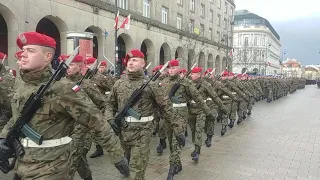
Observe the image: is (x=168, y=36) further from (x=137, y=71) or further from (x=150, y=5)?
(x=137, y=71)

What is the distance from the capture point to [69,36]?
1290 cm

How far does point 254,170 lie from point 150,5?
2335cm

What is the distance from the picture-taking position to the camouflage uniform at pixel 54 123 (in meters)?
2.77

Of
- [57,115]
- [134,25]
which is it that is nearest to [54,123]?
Result: [57,115]

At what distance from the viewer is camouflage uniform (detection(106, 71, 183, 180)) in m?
4.35

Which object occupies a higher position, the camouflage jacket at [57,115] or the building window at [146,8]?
the building window at [146,8]

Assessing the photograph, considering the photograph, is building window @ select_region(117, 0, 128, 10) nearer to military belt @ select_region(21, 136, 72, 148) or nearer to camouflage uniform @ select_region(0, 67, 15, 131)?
camouflage uniform @ select_region(0, 67, 15, 131)

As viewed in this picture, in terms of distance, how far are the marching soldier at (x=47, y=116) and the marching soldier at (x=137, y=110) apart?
4.76 feet

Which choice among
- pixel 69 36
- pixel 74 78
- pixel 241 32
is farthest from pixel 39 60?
pixel 241 32

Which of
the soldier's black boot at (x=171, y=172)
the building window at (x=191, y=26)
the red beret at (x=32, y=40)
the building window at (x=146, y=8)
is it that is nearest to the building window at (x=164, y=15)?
the building window at (x=146, y=8)

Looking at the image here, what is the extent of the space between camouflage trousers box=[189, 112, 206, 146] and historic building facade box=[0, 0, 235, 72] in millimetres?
10986

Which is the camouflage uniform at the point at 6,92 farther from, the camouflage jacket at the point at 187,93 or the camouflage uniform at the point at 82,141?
the camouflage jacket at the point at 187,93

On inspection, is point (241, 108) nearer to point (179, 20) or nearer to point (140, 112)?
point (140, 112)

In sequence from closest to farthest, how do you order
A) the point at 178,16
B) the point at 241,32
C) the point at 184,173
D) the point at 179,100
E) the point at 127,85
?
1. the point at 127,85
2. the point at 184,173
3. the point at 179,100
4. the point at 178,16
5. the point at 241,32
